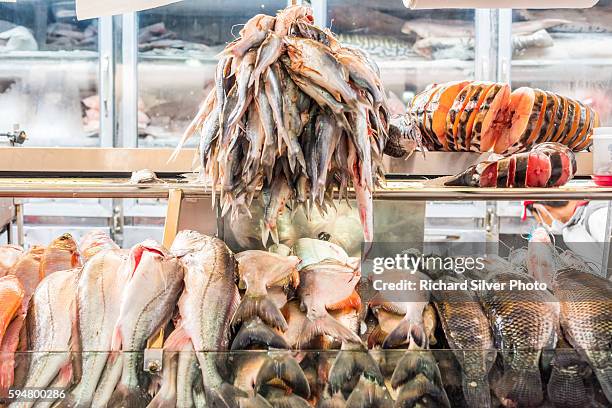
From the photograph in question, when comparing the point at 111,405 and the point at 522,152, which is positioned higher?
the point at 522,152

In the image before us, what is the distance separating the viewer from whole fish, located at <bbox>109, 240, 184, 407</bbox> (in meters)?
0.93

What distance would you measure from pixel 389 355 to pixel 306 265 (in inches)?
8.4

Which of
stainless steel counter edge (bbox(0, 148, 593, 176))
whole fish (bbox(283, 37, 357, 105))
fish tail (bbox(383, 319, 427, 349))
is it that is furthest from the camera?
stainless steel counter edge (bbox(0, 148, 593, 176))

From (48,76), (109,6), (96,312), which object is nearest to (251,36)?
(109,6)

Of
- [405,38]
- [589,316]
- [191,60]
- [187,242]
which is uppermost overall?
[405,38]

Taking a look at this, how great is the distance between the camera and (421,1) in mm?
1081

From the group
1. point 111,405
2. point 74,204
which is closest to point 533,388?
point 111,405

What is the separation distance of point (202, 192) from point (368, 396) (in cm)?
45

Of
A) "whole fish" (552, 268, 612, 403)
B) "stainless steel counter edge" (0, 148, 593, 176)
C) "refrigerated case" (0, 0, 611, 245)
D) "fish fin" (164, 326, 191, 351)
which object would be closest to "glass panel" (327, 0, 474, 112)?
"refrigerated case" (0, 0, 611, 245)

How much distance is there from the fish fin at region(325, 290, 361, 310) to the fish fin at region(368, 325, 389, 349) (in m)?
0.05

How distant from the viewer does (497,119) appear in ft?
4.19

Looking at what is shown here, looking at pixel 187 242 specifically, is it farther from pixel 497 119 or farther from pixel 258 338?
pixel 497 119

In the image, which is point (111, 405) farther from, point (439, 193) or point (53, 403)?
point (439, 193)

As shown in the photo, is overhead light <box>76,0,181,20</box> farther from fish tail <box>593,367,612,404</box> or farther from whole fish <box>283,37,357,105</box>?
fish tail <box>593,367,612,404</box>
